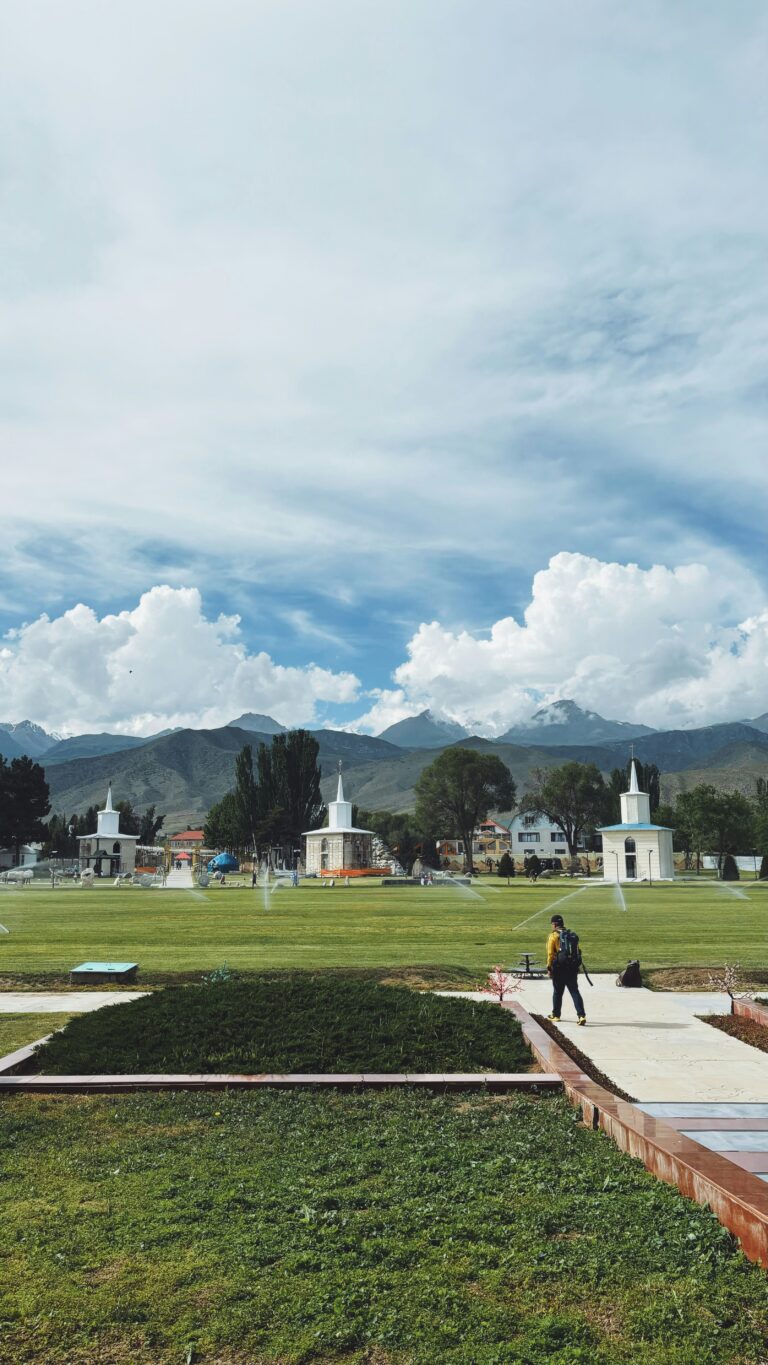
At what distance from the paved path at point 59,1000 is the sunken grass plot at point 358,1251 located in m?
6.71

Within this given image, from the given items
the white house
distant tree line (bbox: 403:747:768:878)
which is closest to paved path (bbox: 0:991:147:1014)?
distant tree line (bbox: 403:747:768:878)

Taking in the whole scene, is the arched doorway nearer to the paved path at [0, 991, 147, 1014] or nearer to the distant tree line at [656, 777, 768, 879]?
the distant tree line at [656, 777, 768, 879]

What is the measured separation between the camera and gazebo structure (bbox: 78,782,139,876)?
99.4 metres

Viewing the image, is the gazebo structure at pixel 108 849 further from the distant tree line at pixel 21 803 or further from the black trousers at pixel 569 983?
the black trousers at pixel 569 983

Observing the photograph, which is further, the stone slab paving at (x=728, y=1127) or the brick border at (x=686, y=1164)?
the stone slab paving at (x=728, y=1127)

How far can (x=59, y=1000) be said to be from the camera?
1573cm

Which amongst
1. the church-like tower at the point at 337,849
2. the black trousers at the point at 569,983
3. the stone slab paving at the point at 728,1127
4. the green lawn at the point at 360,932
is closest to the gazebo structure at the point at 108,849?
the church-like tower at the point at 337,849

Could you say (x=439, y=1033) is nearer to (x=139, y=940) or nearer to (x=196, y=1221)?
(x=196, y=1221)

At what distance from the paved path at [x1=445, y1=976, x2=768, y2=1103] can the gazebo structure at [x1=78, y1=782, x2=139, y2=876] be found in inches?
3509

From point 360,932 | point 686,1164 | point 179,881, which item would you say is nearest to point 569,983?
point 686,1164

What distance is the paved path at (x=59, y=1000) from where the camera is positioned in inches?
579

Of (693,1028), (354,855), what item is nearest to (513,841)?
(354,855)

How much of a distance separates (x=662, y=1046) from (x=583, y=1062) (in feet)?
5.67

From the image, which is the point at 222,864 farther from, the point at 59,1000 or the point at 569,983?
the point at 569,983
